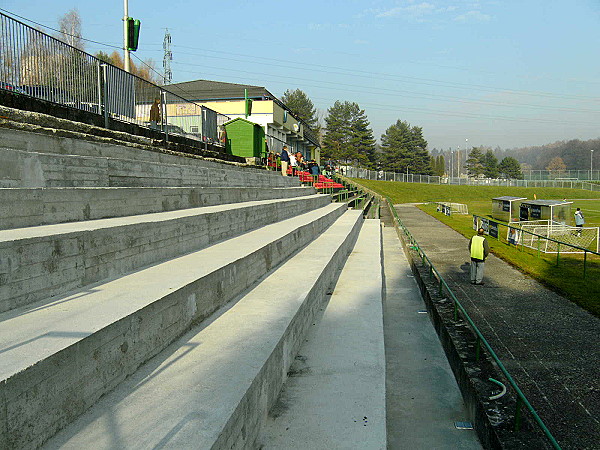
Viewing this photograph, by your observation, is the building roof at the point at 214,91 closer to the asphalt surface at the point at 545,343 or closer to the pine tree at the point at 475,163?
the asphalt surface at the point at 545,343

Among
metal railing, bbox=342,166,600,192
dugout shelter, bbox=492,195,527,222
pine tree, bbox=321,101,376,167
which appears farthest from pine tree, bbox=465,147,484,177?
dugout shelter, bbox=492,195,527,222

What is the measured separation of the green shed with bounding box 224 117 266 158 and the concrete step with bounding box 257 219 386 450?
11.7 meters

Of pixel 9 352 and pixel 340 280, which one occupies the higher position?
pixel 9 352

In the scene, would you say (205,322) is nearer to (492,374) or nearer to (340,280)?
(492,374)

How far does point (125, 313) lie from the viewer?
2996 mm

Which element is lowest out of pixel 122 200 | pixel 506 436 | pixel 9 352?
pixel 506 436

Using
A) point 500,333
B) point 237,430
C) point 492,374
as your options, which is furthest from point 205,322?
point 500,333

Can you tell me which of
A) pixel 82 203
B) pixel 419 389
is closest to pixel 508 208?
pixel 419 389

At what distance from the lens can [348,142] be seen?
8969 cm

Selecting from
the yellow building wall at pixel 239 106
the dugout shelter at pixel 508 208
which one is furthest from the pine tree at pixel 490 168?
the yellow building wall at pixel 239 106

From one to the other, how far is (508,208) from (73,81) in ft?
109

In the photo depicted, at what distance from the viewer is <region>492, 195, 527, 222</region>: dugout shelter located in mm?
34281

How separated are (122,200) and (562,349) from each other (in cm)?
716

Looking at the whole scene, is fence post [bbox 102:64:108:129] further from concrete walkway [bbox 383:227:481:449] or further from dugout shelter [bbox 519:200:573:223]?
dugout shelter [bbox 519:200:573:223]
